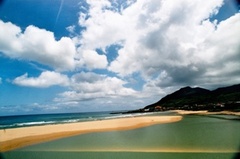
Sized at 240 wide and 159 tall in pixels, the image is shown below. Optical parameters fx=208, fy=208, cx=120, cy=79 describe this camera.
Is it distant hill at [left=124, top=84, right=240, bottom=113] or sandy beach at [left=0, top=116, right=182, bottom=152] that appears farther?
distant hill at [left=124, top=84, right=240, bottom=113]

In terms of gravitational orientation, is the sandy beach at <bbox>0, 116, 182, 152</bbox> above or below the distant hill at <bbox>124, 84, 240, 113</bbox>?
below

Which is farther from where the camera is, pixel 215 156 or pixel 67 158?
pixel 67 158

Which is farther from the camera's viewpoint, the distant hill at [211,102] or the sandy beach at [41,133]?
the distant hill at [211,102]

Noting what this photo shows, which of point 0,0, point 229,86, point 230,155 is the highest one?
point 229,86

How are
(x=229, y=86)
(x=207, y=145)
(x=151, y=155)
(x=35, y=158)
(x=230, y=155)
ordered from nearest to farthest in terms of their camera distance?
(x=230, y=155)
(x=151, y=155)
(x=35, y=158)
(x=207, y=145)
(x=229, y=86)

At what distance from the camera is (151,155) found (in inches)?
337

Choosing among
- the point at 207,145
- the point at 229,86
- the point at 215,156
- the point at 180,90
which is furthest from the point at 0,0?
the point at 180,90

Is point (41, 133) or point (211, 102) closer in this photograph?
point (41, 133)

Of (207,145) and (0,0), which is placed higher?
(0,0)

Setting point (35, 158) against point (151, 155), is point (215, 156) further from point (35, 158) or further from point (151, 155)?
point (35, 158)

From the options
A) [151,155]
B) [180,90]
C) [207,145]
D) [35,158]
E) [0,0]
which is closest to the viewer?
[0,0]

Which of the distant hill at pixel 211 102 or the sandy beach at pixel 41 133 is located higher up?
the distant hill at pixel 211 102

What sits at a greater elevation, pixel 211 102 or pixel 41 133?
pixel 211 102

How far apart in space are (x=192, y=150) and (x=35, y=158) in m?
6.87
